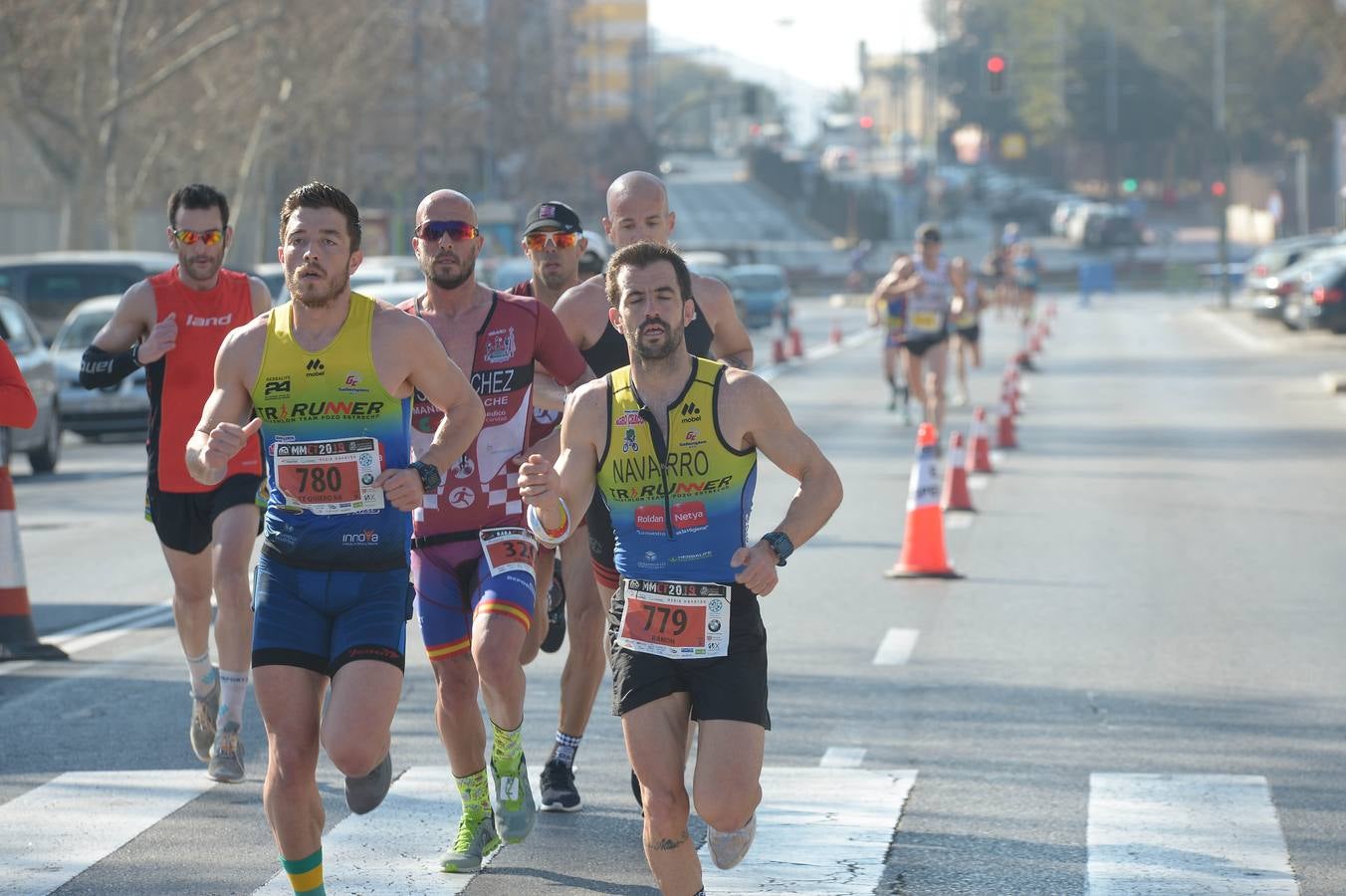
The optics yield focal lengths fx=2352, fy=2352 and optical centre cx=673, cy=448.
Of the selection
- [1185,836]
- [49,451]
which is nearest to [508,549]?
[1185,836]

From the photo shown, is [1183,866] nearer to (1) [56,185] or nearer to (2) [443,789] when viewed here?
(2) [443,789]

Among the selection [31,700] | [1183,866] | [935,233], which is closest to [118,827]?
[31,700]

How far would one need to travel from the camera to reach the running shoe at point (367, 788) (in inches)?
241

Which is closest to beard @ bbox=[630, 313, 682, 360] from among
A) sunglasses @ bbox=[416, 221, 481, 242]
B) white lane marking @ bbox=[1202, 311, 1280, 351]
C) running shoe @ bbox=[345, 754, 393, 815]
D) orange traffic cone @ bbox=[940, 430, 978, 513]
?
running shoe @ bbox=[345, 754, 393, 815]

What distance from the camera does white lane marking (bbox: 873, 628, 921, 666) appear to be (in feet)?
Answer: 35.6

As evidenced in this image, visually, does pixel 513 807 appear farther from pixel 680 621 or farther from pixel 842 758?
pixel 842 758

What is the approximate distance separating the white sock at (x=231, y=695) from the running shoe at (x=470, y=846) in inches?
53.9

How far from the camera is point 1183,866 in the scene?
6809 millimetres

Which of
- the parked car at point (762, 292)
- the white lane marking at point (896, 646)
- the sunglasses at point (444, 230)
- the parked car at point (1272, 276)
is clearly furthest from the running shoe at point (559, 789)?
the parked car at point (762, 292)

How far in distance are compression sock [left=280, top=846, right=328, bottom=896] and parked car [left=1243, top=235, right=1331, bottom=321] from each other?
4175 cm

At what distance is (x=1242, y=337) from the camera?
47.0m

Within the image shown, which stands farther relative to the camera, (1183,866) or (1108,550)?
(1108,550)

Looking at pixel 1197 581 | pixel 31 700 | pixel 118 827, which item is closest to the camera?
pixel 118 827

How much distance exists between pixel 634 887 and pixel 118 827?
1.84 metres
